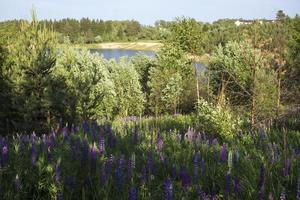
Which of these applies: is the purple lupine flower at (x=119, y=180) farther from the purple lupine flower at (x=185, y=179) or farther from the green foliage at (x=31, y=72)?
the green foliage at (x=31, y=72)

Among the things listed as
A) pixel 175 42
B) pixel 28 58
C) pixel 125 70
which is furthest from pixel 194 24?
pixel 28 58

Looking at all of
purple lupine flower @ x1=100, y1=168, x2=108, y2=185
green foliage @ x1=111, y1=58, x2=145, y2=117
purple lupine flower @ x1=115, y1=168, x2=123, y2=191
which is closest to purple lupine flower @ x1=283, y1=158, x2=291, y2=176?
purple lupine flower @ x1=115, y1=168, x2=123, y2=191

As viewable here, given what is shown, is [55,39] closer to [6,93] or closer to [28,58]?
[28,58]

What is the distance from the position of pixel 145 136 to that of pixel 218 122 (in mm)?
2347

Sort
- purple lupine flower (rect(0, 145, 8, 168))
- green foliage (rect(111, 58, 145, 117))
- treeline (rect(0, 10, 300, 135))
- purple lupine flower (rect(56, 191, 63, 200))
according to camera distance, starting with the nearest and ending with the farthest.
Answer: purple lupine flower (rect(56, 191, 63, 200)) < purple lupine flower (rect(0, 145, 8, 168)) < treeline (rect(0, 10, 300, 135)) < green foliage (rect(111, 58, 145, 117))

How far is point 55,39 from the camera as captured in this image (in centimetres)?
1825

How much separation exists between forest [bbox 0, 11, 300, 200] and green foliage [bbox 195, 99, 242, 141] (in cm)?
2

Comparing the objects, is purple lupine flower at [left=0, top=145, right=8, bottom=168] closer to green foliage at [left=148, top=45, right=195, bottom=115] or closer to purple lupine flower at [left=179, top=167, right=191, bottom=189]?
purple lupine flower at [left=179, top=167, right=191, bottom=189]

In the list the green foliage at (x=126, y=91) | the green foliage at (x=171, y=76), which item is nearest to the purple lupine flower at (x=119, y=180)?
the green foliage at (x=171, y=76)

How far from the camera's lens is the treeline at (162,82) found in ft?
30.6

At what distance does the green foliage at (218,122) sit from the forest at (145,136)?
0.08 ft

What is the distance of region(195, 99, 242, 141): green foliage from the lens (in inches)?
289

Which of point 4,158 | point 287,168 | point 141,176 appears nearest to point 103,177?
point 141,176

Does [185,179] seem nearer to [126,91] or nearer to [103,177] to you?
[103,177]
